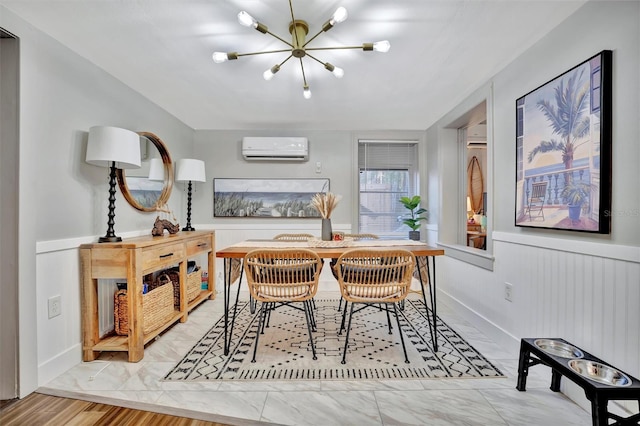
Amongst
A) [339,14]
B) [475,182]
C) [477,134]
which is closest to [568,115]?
[339,14]

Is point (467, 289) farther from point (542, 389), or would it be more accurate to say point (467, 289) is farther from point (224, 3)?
point (224, 3)

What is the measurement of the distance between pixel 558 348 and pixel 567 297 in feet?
0.99

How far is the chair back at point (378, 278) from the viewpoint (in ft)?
6.58

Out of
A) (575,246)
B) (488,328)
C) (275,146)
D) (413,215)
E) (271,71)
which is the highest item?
(271,71)

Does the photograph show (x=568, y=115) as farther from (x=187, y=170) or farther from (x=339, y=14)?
(x=187, y=170)

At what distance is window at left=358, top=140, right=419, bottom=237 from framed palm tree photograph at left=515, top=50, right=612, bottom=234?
235cm

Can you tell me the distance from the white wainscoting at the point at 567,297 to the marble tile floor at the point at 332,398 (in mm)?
278

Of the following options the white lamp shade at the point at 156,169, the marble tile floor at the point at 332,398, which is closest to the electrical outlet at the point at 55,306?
→ the marble tile floor at the point at 332,398

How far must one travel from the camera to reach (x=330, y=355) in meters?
2.12

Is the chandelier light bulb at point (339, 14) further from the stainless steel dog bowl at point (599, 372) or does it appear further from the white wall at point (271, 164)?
the white wall at point (271, 164)

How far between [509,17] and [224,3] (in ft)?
5.42

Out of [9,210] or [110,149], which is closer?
[9,210]

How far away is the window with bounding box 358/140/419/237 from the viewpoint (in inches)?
174

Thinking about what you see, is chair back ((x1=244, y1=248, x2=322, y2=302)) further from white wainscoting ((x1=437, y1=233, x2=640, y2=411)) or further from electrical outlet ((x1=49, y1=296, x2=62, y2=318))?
white wainscoting ((x1=437, y1=233, x2=640, y2=411))
